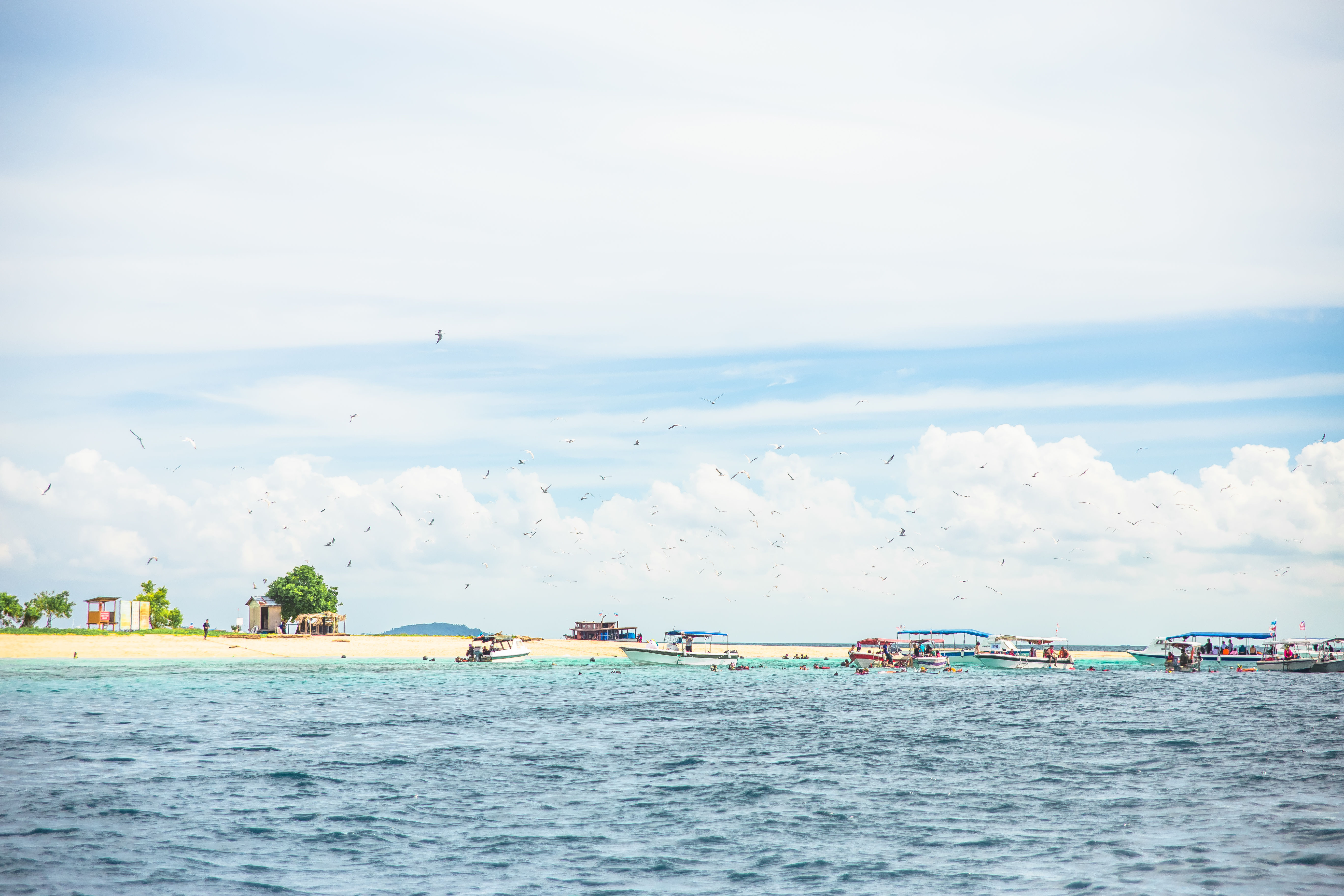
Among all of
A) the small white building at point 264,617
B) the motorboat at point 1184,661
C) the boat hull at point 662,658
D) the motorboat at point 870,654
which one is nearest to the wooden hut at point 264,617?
the small white building at point 264,617

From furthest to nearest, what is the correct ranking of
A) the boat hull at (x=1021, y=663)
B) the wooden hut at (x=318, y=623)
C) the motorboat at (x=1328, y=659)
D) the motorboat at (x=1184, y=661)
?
the wooden hut at (x=318, y=623), the boat hull at (x=1021, y=663), the motorboat at (x=1184, y=661), the motorboat at (x=1328, y=659)

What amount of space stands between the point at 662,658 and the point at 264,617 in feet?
218

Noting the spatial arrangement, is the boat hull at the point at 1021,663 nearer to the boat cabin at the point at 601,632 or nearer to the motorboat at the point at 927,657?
the motorboat at the point at 927,657

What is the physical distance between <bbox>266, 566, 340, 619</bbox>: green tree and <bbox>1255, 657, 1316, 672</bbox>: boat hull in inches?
4920

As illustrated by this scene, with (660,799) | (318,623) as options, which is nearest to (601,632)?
(318,623)

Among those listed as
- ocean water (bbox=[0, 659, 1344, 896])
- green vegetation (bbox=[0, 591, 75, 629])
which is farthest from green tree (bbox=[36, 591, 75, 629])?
ocean water (bbox=[0, 659, 1344, 896])

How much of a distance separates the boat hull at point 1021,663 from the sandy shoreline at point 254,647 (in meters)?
54.2

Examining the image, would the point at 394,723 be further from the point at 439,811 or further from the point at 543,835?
the point at 543,835

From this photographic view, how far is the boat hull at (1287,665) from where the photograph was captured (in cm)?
9700

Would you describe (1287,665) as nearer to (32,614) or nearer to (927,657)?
(927,657)

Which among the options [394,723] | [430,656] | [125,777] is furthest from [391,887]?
[430,656]

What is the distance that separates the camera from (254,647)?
119 metres

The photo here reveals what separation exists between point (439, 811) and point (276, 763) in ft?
32.5

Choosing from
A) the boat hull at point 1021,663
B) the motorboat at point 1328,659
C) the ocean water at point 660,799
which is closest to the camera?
the ocean water at point 660,799
